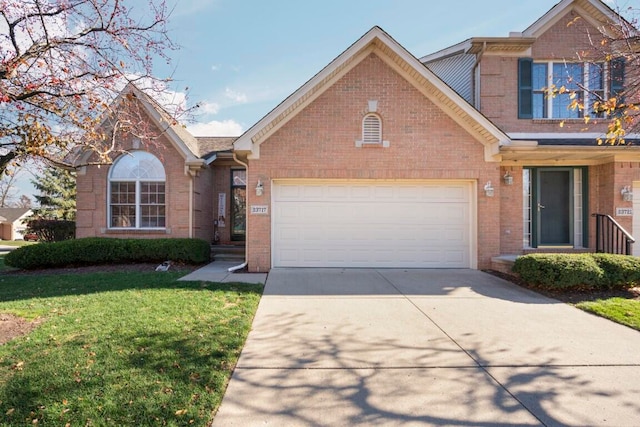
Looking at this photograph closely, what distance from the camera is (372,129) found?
936 centimetres

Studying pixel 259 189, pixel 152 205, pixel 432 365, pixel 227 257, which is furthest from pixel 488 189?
pixel 152 205

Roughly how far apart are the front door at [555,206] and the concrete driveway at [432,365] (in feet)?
15.8

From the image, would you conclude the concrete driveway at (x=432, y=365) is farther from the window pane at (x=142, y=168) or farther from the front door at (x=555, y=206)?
the window pane at (x=142, y=168)

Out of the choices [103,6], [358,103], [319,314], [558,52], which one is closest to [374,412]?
[319,314]

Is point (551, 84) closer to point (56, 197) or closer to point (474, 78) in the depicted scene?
point (474, 78)

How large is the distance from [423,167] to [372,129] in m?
1.74

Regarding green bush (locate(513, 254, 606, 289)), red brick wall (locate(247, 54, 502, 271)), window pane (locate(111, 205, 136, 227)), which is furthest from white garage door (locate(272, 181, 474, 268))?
window pane (locate(111, 205, 136, 227))

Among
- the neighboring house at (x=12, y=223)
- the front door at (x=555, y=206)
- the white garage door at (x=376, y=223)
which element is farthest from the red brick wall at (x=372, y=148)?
the neighboring house at (x=12, y=223)

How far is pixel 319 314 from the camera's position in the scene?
5.57 metres

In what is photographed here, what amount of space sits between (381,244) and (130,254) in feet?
24.7

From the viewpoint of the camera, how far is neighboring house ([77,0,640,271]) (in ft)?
30.2

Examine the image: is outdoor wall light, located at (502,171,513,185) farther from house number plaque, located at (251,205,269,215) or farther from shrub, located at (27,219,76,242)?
shrub, located at (27,219,76,242)

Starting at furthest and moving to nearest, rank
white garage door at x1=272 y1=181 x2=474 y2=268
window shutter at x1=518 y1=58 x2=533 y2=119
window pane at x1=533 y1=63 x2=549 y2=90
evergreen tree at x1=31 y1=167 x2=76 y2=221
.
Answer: evergreen tree at x1=31 y1=167 x2=76 y2=221, window pane at x1=533 y1=63 x2=549 y2=90, window shutter at x1=518 y1=58 x2=533 y2=119, white garage door at x1=272 y1=181 x2=474 y2=268

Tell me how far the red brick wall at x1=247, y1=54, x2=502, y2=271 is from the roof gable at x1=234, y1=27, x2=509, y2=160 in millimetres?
158
